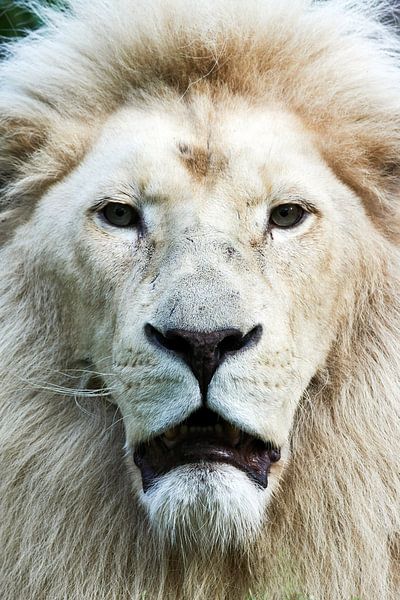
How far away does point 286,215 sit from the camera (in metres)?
2.98

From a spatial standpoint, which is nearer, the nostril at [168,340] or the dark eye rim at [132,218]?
the nostril at [168,340]

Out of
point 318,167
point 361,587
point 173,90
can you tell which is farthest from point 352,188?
point 361,587

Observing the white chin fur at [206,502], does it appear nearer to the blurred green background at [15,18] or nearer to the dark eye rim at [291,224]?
the dark eye rim at [291,224]

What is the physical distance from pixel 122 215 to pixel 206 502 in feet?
2.78

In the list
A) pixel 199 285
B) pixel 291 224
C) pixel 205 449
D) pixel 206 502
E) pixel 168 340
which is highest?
pixel 291 224

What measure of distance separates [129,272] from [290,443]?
658 millimetres

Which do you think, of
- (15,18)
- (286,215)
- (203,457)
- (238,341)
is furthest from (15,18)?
(203,457)

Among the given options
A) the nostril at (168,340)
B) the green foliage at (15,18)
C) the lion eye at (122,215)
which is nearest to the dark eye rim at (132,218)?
the lion eye at (122,215)

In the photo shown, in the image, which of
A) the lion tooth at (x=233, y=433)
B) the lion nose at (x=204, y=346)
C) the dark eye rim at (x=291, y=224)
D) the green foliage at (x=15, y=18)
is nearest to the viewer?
the lion nose at (x=204, y=346)

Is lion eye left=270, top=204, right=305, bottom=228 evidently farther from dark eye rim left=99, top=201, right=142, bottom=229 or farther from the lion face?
dark eye rim left=99, top=201, right=142, bottom=229

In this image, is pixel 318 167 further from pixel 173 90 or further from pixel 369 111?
pixel 173 90

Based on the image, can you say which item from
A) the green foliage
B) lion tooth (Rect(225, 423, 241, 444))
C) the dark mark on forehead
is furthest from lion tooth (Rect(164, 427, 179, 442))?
the green foliage

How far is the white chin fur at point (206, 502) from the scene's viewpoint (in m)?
2.59

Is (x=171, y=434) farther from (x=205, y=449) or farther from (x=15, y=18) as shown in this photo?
(x=15, y=18)
